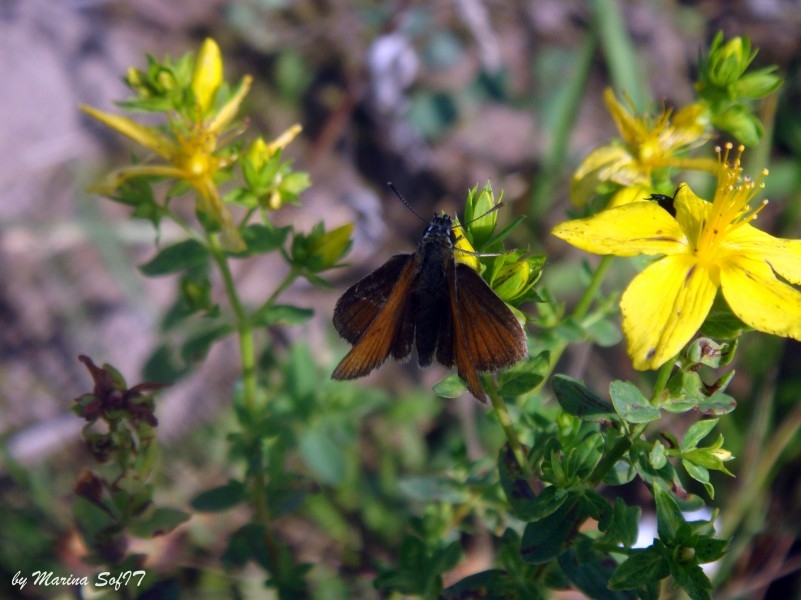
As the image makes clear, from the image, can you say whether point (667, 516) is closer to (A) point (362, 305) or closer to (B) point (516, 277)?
(B) point (516, 277)

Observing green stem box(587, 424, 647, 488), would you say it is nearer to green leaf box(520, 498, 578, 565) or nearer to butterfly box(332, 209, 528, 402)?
green leaf box(520, 498, 578, 565)

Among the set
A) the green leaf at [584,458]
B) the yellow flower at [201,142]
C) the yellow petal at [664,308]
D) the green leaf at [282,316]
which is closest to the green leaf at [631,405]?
the yellow petal at [664,308]

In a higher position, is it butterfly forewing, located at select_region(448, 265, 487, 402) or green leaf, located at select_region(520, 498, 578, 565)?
butterfly forewing, located at select_region(448, 265, 487, 402)

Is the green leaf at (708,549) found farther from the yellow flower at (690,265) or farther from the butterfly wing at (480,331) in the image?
the butterfly wing at (480,331)

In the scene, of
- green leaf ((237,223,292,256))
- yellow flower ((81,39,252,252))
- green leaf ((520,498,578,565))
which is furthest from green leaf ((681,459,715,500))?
yellow flower ((81,39,252,252))

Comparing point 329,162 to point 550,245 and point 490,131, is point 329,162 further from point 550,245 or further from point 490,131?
point 550,245

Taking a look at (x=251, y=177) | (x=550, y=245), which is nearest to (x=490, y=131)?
(x=550, y=245)
